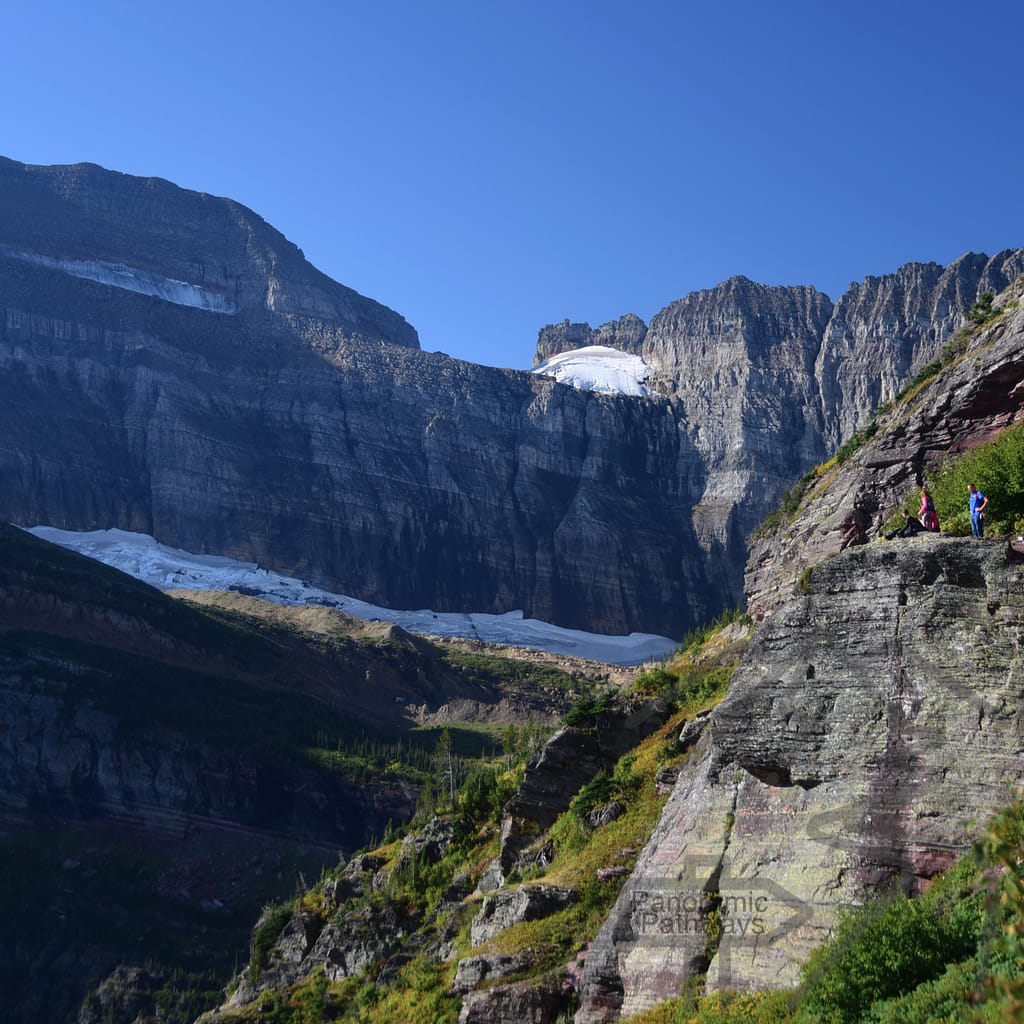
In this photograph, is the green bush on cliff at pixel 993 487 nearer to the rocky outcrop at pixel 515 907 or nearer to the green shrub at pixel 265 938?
the rocky outcrop at pixel 515 907

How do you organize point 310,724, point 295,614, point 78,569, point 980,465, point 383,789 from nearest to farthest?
point 980,465
point 383,789
point 310,724
point 78,569
point 295,614

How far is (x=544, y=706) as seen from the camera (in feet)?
522


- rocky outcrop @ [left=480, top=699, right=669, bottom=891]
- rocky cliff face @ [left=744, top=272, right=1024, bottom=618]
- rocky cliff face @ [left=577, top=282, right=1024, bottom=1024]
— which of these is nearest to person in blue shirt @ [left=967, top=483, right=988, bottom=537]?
rocky cliff face @ [left=577, top=282, right=1024, bottom=1024]

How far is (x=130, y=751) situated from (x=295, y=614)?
7119cm

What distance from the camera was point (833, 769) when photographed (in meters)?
24.5

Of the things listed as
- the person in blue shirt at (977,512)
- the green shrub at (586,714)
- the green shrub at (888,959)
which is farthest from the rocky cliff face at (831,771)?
the green shrub at (586,714)

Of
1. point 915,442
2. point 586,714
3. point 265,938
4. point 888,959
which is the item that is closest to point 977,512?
point 888,959

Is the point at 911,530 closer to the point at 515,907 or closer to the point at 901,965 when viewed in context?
the point at 901,965

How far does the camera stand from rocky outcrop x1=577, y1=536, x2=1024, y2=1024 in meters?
23.1

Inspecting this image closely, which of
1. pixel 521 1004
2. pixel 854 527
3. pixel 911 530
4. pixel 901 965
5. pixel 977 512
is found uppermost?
pixel 854 527

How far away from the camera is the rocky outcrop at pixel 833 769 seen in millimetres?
23062

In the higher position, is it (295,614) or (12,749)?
(295,614)

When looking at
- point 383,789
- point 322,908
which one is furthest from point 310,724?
point 322,908

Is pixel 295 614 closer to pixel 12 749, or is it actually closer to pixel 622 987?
pixel 12 749
